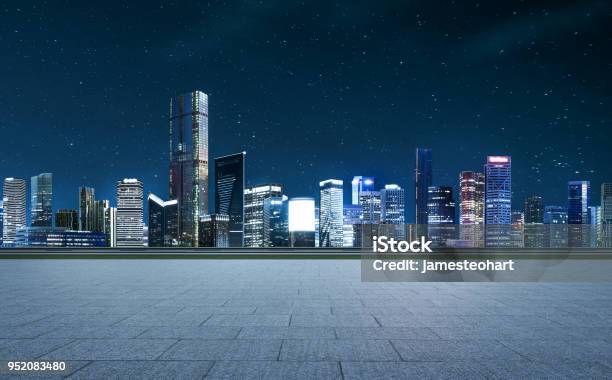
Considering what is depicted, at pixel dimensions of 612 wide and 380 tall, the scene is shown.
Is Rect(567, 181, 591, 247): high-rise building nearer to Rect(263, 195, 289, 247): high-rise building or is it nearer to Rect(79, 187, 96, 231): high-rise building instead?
Rect(263, 195, 289, 247): high-rise building

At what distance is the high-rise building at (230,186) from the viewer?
6019 inches

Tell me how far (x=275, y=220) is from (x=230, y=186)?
51615 millimetres

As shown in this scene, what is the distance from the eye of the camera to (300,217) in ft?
116

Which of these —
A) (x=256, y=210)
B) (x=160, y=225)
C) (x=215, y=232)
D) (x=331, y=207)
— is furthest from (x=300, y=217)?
(x=160, y=225)

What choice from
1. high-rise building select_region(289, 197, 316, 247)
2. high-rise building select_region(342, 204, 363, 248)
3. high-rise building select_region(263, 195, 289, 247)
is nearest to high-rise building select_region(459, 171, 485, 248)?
high-rise building select_region(342, 204, 363, 248)

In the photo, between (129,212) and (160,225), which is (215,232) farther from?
(129,212)

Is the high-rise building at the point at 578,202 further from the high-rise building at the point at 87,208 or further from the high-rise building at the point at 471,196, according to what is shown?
the high-rise building at the point at 87,208

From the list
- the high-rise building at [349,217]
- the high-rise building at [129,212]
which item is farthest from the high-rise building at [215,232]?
the high-rise building at [129,212]

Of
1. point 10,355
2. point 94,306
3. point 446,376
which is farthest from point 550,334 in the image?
point 94,306

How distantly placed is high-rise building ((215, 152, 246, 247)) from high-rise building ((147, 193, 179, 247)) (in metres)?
22.0

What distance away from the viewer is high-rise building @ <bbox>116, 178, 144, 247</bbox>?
547 feet

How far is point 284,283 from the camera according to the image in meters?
14.3

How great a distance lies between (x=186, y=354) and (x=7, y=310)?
5.69 metres

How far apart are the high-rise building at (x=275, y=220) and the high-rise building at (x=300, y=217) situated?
183 ft
